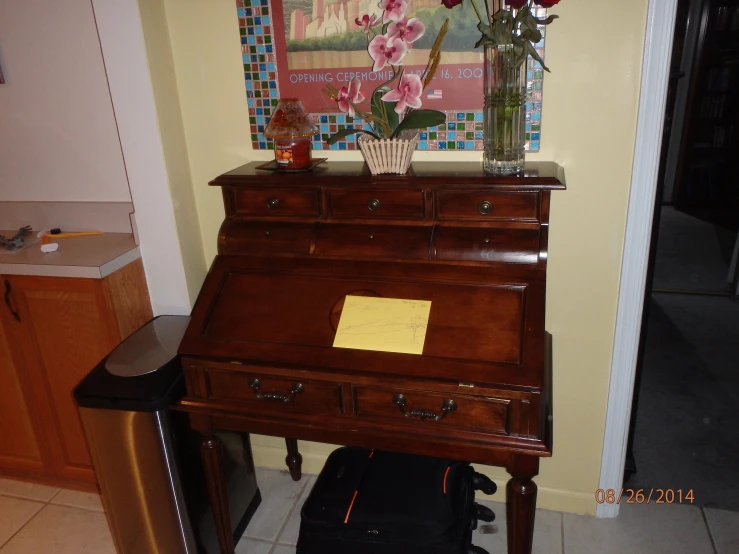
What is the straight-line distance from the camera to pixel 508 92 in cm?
154

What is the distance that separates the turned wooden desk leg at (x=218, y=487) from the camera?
1.72 meters

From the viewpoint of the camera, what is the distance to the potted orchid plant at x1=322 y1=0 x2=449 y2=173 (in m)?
1.60

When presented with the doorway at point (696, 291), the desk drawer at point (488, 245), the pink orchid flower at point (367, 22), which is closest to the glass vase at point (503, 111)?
the desk drawer at point (488, 245)

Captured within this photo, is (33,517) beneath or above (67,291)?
beneath

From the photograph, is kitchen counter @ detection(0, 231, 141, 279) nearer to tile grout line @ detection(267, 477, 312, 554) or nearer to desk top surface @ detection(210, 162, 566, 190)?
desk top surface @ detection(210, 162, 566, 190)

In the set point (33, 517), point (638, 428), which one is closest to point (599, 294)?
point (638, 428)

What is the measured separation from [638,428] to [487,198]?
1635 mm

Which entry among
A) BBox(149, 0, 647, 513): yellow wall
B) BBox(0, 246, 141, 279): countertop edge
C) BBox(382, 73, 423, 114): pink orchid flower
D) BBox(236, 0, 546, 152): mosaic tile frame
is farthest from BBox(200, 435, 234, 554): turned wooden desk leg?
BBox(382, 73, 423, 114): pink orchid flower

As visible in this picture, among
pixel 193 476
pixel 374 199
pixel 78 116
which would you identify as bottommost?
pixel 193 476

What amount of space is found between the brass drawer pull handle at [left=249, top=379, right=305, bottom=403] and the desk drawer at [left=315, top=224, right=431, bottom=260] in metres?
0.39

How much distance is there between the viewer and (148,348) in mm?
1872

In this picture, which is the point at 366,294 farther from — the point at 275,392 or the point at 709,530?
the point at 709,530

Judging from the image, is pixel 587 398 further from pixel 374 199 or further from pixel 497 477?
pixel 374 199
